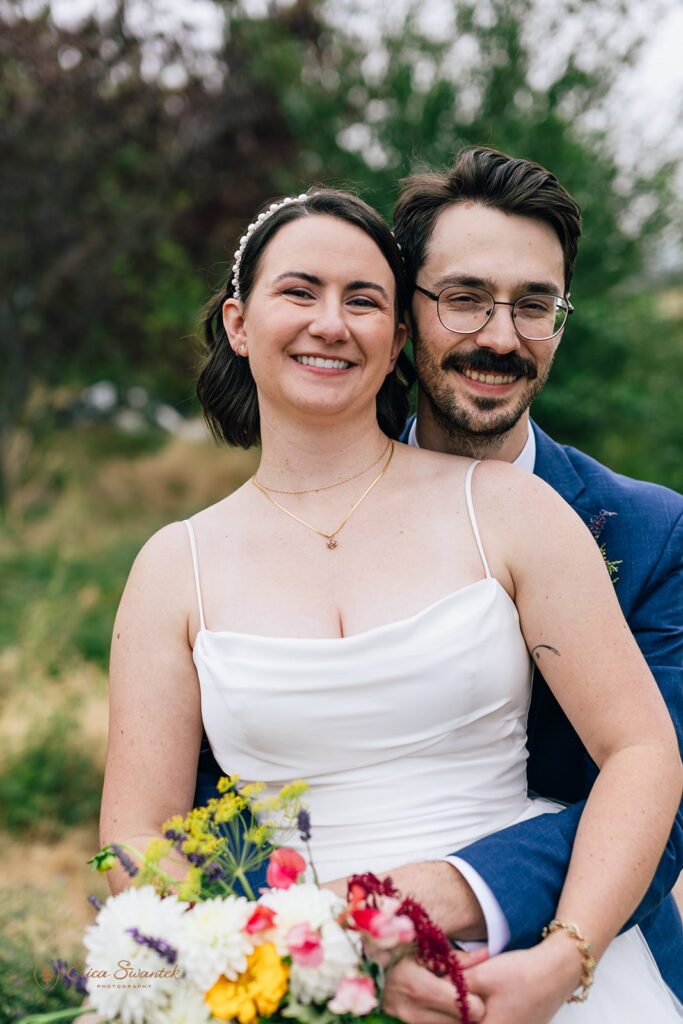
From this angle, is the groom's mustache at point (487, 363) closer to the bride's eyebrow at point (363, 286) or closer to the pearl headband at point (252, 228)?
the bride's eyebrow at point (363, 286)

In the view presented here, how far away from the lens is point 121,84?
37.0 ft

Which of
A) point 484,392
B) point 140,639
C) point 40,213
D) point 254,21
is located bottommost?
point 140,639

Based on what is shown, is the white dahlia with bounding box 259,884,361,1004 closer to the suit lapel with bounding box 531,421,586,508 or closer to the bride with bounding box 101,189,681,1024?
the bride with bounding box 101,189,681,1024

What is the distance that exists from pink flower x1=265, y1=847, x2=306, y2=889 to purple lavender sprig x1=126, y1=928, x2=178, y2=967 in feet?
0.70

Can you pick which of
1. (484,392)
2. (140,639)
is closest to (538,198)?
(484,392)

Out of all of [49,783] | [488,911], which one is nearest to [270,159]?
[49,783]

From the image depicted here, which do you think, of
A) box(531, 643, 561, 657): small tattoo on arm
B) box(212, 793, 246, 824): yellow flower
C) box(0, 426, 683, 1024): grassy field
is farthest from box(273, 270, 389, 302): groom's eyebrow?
box(0, 426, 683, 1024): grassy field

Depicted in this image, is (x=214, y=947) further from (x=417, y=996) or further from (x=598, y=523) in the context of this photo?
(x=598, y=523)

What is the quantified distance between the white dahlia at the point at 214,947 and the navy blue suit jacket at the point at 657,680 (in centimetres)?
71

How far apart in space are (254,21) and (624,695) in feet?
34.7

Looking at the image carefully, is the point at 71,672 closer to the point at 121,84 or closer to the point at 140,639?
the point at 140,639

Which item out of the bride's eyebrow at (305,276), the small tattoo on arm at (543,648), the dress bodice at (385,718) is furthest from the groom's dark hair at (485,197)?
the small tattoo on arm at (543,648)

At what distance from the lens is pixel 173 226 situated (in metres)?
12.6

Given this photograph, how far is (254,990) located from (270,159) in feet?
37.7
